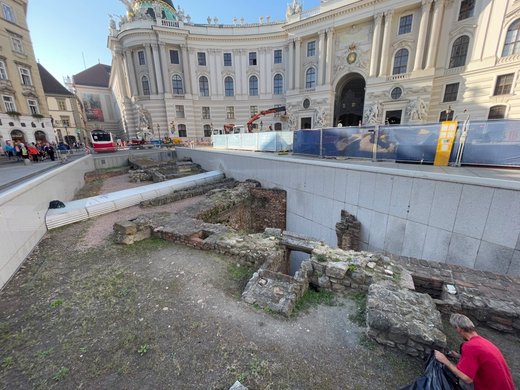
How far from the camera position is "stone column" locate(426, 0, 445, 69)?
70.4 feet

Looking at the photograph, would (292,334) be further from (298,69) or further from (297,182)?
(298,69)

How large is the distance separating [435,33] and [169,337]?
106 feet

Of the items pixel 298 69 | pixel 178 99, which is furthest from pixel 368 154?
pixel 178 99

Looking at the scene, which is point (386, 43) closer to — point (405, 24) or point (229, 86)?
point (405, 24)

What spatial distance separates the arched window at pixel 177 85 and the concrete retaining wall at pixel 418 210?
1257 inches

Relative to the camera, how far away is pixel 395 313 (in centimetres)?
316

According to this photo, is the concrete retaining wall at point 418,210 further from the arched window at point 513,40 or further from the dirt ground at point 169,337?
the arched window at point 513,40

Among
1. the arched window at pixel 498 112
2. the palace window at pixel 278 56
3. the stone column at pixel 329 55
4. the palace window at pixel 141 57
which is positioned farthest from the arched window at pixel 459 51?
the palace window at pixel 141 57

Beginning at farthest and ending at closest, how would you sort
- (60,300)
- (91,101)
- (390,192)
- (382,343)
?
1. (91,101)
2. (390,192)
3. (60,300)
4. (382,343)

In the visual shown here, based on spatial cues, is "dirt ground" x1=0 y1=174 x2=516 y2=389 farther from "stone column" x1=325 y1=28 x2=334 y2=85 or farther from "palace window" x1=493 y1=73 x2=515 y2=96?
"stone column" x1=325 y1=28 x2=334 y2=85

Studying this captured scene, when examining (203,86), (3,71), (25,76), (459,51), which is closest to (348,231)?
(459,51)

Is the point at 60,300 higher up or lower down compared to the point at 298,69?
lower down

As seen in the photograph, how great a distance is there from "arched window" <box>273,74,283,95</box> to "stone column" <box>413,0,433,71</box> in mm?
17900

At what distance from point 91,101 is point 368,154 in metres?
67.5
